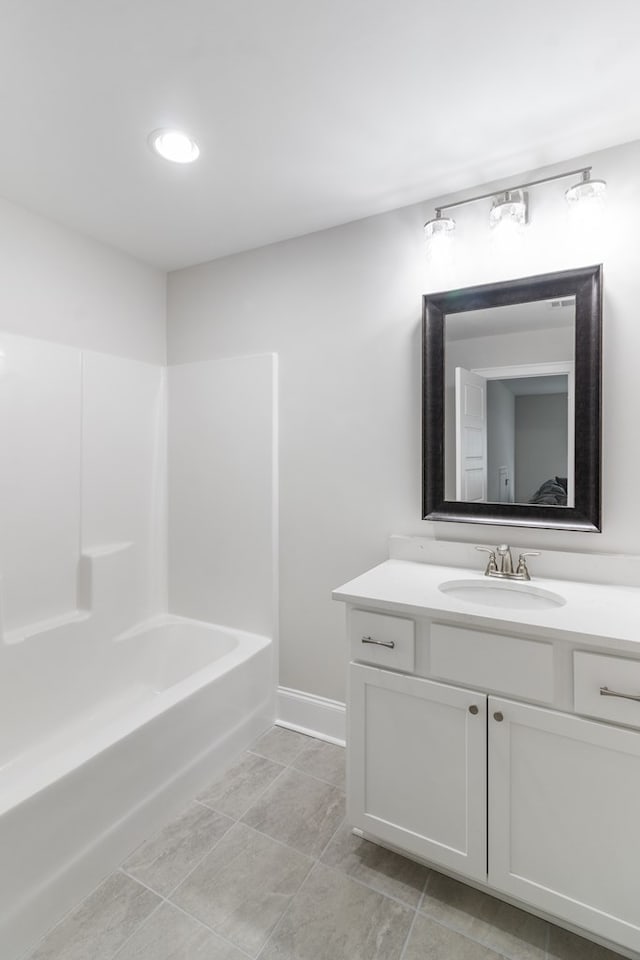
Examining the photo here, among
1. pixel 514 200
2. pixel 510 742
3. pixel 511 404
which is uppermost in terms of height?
pixel 514 200

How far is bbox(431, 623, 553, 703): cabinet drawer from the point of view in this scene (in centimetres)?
126

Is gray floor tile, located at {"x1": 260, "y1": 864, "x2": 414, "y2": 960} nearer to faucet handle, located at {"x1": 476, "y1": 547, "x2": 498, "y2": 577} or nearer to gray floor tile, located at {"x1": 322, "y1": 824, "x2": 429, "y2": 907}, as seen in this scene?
gray floor tile, located at {"x1": 322, "y1": 824, "x2": 429, "y2": 907}

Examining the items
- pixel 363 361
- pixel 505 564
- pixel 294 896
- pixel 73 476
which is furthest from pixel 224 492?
pixel 294 896

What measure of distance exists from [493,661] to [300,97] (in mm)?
1697

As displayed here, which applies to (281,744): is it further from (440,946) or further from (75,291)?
(75,291)

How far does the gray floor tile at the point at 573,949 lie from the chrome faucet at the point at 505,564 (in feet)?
3.20

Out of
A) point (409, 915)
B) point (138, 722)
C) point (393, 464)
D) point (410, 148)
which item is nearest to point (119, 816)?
point (138, 722)

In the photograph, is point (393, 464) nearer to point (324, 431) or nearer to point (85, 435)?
point (324, 431)

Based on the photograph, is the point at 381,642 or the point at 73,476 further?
the point at 73,476

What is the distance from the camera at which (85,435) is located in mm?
2277

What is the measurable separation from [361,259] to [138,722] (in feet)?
6.55

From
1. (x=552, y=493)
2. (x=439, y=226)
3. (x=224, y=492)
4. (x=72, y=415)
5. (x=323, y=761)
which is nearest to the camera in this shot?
(x=552, y=493)

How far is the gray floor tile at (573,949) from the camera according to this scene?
126cm

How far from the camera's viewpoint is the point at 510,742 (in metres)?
1.30
